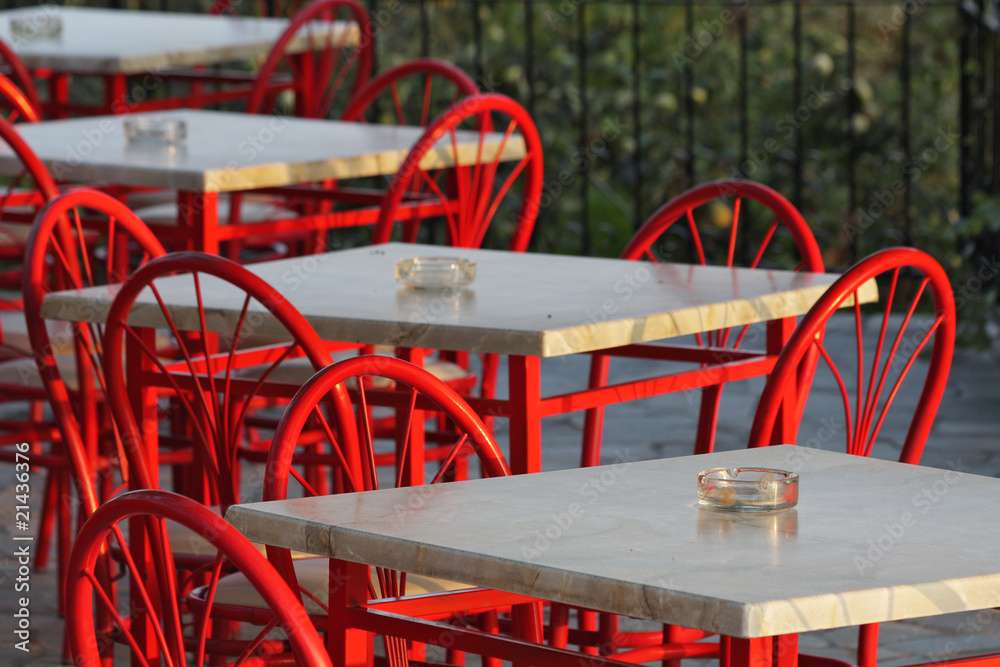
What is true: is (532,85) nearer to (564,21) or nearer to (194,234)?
(564,21)

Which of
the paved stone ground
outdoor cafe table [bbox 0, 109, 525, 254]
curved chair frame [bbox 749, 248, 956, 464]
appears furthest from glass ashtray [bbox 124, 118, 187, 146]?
curved chair frame [bbox 749, 248, 956, 464]

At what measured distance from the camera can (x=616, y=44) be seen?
7.47 m

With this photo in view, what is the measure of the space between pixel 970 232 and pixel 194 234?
2703 mm

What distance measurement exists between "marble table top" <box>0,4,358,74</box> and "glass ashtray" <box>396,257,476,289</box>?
2.63 m

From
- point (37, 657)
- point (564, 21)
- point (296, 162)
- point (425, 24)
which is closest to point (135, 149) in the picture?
point (296, 162)

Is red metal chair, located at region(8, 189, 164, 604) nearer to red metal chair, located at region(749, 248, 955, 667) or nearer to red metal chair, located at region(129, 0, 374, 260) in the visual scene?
red metal chair, located at region(129, 0, 374, 260)

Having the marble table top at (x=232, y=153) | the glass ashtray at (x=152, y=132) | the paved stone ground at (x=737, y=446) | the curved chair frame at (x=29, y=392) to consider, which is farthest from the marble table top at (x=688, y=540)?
the glass ashtray at (x=152, y=132)

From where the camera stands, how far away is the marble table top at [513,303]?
256cm

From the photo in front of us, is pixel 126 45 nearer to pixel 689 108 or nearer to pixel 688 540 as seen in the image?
pixel 689 108

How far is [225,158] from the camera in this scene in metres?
3.93

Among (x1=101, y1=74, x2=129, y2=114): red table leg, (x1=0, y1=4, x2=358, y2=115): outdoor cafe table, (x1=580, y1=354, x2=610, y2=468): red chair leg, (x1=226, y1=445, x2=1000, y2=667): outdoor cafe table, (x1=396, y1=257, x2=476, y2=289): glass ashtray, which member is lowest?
(x1=580, y1=354, x2=610, y2=468): red chair leg

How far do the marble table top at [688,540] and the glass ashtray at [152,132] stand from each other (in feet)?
7.82

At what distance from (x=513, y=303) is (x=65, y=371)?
3.64 feet

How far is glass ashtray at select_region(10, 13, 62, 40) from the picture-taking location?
5758 mm
